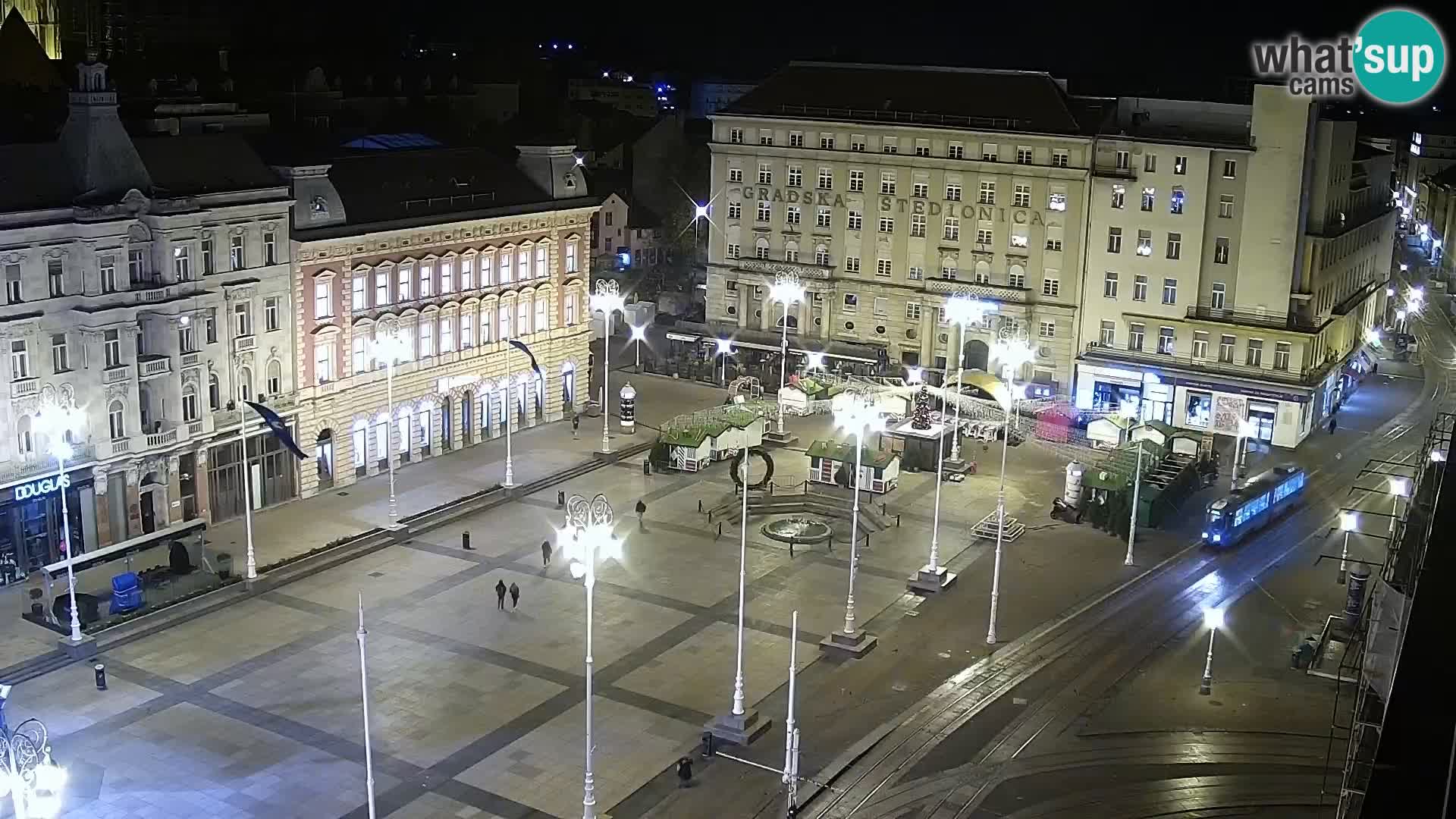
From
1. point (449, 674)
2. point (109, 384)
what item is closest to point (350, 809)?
point (449, 674)

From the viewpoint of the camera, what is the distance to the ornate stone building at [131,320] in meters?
57.3

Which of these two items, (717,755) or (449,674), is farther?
(449,674)

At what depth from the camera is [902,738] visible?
46438 mm

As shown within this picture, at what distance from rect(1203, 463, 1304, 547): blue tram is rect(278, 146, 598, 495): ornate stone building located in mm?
35274

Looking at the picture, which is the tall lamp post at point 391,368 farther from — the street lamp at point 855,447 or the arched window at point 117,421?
the street lamp at point 855,447

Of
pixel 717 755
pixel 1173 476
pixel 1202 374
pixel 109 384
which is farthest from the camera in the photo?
pixel 1202 374

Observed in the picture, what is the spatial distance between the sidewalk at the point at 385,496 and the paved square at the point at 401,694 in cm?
933

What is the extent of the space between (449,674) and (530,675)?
9.20 feet

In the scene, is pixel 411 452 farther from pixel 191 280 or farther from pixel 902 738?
pixel 902 738

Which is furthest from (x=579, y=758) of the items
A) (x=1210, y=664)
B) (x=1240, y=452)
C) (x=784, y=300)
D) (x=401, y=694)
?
(x=784, y=300)

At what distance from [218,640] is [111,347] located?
48.3 ft

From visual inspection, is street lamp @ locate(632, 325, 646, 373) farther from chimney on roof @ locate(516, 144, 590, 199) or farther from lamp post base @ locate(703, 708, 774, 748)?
lamp post base @ locate(703, 708, 774, 748)

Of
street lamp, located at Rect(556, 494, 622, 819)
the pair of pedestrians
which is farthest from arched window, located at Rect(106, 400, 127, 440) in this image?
street lamp, located at Rect(556, 494, 622, 819)

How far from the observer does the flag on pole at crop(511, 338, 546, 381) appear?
264 ft
